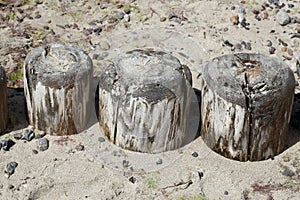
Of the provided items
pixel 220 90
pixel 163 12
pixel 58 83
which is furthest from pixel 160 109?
pixel 163 12

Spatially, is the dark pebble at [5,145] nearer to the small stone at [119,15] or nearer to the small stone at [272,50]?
the small stone at [119,15]

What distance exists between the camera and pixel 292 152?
4957 mm

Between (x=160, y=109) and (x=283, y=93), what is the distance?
2.61ft

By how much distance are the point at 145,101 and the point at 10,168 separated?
101cm

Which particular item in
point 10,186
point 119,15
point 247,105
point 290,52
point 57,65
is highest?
point 57,65

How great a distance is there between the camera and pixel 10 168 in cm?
471

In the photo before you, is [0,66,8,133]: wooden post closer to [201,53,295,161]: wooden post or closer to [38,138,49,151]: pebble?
[38,138,49,151]: pebble

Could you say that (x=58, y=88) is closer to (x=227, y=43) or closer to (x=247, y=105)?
(x=247, y=105)

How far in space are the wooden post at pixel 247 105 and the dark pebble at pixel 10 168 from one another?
1311 mm

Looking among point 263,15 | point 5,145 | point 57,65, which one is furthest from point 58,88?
point 263,15

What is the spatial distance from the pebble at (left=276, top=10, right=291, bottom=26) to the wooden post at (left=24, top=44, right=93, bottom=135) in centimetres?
223

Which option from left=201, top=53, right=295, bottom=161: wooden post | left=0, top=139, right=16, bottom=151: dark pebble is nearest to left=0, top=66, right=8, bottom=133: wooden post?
left=0, top=139, right=16, bottom=151: dark pebble

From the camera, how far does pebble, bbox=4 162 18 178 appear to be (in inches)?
185

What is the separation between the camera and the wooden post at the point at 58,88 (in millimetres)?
4680
